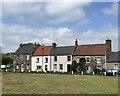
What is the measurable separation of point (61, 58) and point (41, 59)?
26.3 ft

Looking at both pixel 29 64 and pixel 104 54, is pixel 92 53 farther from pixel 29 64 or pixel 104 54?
pixel 29 64

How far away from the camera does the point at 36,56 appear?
85375 mm

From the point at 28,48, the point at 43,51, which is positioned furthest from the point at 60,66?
the point at 28,48

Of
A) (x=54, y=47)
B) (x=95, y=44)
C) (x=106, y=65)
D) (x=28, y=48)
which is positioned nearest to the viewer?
(x=106, y=65)

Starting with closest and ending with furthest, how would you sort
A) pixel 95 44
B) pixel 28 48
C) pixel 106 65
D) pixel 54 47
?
pixel 106 65, pixel 95 44, pixel 54 47, pixel 28 48

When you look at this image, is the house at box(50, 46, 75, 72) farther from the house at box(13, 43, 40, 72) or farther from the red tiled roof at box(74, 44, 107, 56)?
the house at box(13, 43, 40, 72)

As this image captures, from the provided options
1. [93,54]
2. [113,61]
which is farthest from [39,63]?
[113,61]

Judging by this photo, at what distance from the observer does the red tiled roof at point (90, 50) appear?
72.6 meters

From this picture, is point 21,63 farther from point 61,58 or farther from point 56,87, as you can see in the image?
point 56,87

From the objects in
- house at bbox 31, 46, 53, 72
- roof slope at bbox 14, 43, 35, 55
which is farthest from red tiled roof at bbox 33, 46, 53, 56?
roof slope at bbox 14, 43, 35, 55

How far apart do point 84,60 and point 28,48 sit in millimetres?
24850

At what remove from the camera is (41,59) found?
274ft

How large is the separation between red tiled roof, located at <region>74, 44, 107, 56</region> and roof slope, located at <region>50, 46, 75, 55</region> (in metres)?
1.57

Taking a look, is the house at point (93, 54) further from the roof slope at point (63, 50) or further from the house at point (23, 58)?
the house at point (23, 58)
